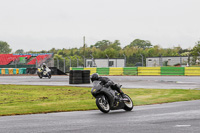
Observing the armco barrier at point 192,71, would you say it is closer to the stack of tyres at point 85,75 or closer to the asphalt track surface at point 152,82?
the asphalt track surface at point 152,82

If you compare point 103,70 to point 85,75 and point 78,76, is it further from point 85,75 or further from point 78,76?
point 78,76

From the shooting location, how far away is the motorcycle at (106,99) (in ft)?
38.1

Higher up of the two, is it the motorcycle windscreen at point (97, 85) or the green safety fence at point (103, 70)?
the motorcycle windscreen at point (97, 85)

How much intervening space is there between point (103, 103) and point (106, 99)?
0.52 feet

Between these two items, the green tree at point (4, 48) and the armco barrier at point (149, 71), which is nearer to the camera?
the armco barrier at point (149, 71)

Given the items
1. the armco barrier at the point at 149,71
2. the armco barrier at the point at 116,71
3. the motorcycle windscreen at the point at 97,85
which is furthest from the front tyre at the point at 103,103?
the armco barrier at the point at 116,71

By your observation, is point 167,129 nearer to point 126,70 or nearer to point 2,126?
point 2,126

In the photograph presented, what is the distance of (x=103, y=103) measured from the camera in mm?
11711

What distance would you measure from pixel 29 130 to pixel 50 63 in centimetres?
4893

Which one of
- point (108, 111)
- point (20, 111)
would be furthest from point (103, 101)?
point (20, 111)

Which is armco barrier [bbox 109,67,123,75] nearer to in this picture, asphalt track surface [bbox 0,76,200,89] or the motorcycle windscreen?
asphalt track surface [bbox 0,76,200,89]

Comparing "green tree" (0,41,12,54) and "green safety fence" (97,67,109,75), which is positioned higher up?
"green tree" (0,41,12,54)

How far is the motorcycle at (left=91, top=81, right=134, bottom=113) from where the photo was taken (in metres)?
11.6

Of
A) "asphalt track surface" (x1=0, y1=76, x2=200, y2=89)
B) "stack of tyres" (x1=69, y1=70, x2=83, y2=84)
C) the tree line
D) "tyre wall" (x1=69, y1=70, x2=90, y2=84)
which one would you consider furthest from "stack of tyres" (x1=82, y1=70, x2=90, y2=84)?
the tree line
